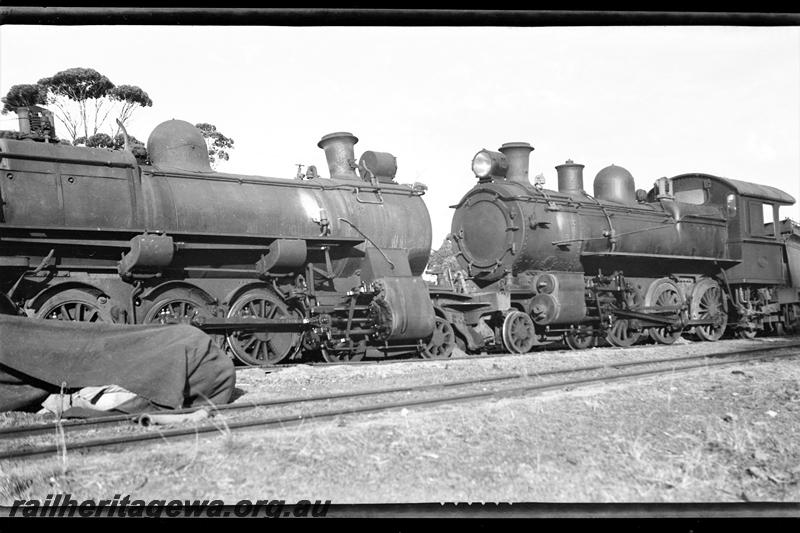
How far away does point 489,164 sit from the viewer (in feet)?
46.7

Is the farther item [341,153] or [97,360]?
[341,153]

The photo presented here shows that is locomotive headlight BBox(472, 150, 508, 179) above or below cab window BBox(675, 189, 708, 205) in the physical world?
above

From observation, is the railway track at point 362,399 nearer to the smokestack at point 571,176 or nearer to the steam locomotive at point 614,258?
the steam locomotive at point 614,258

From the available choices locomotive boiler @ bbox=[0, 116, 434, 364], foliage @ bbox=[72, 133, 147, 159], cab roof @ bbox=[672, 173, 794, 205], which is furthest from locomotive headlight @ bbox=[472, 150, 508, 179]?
foliage @ bbox=[72, 133, 147, 159]

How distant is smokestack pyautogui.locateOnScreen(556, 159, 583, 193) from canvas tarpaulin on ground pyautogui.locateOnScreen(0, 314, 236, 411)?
11.0m

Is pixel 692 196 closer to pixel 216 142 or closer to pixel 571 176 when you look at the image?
pixel 571 176

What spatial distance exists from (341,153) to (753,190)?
10787 millimetres

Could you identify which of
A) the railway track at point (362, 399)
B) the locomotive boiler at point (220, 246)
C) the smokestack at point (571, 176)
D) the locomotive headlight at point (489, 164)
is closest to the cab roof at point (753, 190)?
the smokestack at point (571, 176)

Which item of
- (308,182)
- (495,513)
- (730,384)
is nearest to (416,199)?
(308,182)

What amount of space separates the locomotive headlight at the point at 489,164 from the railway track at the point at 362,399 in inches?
216

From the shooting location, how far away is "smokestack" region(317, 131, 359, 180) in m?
12.3

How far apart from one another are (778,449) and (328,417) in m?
3.57

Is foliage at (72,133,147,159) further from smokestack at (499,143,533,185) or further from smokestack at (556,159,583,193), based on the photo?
smokestack at (556,159,583,193)

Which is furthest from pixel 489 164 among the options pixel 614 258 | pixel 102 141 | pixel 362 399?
pixel 102 141
